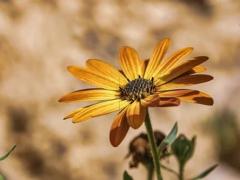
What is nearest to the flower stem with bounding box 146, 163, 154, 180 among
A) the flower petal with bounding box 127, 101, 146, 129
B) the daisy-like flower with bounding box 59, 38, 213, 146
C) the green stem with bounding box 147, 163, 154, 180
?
the green stem with bounding box 147, 163, 154, 180

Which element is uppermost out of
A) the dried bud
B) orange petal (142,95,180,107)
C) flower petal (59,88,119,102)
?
flower petal (59,88,119,102)

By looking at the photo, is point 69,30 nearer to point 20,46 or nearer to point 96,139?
point 20,46

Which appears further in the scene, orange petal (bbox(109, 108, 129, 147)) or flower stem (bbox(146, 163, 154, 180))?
flower stem (bbox(146, 163, 154, 180))

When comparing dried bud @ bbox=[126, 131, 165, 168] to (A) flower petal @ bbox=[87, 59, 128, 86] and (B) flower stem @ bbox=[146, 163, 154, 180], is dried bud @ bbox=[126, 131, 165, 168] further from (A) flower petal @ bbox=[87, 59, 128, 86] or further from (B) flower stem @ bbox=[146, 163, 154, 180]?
(A) flower petal @ bbox=[87, 59, 128, 86]

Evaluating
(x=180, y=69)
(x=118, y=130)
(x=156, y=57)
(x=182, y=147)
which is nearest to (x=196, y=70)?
(x=180, y=69)

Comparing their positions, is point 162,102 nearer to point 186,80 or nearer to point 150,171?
point 186,80

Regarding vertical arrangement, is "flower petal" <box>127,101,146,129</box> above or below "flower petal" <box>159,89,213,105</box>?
below

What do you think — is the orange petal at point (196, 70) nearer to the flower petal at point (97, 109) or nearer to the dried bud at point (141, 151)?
the flower petal at point (97, 109)
